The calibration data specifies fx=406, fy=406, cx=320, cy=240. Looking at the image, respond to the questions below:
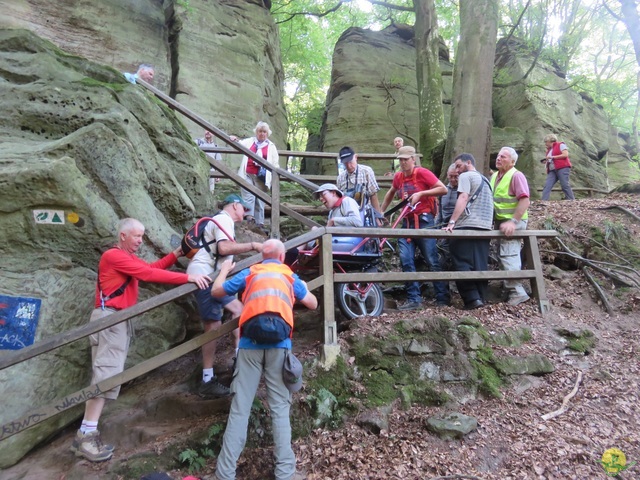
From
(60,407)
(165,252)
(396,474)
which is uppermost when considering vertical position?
(165,252)

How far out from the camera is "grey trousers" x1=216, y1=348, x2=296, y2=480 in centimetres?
313

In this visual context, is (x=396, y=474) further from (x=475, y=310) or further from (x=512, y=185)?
(x=512, y=185)

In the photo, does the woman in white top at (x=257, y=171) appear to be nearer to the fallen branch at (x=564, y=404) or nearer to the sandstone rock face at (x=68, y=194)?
the sandstone rock face at (x=68, y=194)

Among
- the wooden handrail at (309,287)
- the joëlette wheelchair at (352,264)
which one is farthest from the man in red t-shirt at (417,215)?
the wooden handrail at (309,287)

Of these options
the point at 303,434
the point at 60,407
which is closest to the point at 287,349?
the point at 303,434

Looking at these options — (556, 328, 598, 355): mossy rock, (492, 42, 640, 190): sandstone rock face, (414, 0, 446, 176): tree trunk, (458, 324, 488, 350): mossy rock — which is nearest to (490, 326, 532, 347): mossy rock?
(458, 324, 488, 350): mossy rock

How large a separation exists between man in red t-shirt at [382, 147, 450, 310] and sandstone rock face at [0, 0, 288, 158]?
6.72 metres

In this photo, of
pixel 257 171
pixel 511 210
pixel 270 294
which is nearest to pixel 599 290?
pixel 511 210

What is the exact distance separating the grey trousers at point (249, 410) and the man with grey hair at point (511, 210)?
3.67m

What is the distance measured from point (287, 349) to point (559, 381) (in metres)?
3.15

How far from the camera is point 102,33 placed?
34.2ft

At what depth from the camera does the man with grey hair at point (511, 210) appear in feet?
18.0

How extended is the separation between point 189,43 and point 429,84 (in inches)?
276

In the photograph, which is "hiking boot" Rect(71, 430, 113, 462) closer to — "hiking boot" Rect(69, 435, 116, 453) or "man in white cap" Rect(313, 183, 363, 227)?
"hiking boot" Rect(69, 435, 116, 453)
